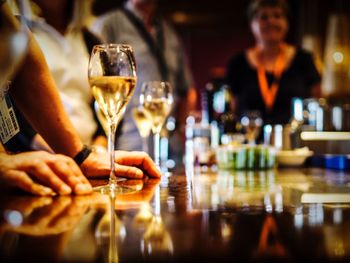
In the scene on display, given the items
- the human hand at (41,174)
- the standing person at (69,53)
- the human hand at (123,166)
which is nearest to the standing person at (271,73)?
the standing person at (69,53)

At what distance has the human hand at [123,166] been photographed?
36.2 inches

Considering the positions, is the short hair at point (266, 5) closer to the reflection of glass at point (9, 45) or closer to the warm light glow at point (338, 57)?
the warm light glow at point (338, 57)

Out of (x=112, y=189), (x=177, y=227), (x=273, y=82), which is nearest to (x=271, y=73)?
(x=273, y=82)

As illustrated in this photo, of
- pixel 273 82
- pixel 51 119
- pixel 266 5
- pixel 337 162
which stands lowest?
pixel 337 162

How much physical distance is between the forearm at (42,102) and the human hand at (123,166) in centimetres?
4

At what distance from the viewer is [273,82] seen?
293 cm

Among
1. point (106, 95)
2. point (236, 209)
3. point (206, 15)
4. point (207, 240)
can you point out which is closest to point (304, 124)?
point (106, 95)

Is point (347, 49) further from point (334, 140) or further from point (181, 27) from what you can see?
point (181, 27)

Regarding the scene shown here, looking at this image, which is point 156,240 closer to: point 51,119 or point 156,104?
point 51,119

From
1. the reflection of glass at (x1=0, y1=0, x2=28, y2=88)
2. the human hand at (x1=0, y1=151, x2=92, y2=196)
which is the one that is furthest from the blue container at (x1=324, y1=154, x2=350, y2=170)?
the reflection of glass at (x1=0, y1=0, x2=28, y2=88)

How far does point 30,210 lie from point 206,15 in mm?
6703

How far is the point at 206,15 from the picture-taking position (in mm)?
6992

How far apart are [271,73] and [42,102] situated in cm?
222

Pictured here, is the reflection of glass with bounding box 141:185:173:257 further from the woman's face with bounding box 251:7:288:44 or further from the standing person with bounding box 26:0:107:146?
the woman's face with bounding box 251:7:288:44
